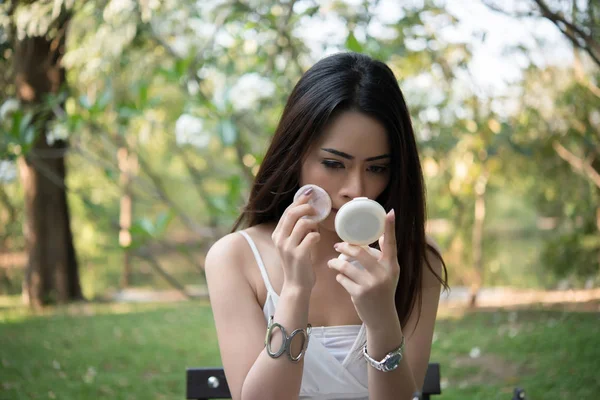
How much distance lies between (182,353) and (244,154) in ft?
6.09

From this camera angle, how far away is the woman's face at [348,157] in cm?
169

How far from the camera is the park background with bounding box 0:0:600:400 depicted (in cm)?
392

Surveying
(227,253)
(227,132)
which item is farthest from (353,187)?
(227,132)

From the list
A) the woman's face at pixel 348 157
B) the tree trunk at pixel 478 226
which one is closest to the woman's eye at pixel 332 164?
the woman's face at pixel 348 157

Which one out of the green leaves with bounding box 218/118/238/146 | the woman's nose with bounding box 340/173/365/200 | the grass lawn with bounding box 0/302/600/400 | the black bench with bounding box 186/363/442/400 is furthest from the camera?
the grass lawn with bounding box 0/302/600/400

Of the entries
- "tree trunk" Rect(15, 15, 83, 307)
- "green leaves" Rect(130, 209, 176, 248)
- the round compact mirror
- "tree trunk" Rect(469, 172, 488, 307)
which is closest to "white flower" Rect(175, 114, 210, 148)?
"green leaves" Rect(130, 209, 176, 248)

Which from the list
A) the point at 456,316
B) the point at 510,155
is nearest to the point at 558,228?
the point at 510,155

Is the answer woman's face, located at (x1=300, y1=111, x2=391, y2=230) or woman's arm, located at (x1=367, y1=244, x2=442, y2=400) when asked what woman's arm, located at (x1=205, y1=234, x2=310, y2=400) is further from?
woman's face, located at (x1=300, y1=111, x2=391, y2=230)

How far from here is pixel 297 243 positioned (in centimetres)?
152

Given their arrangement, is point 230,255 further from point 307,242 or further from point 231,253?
point 307,242

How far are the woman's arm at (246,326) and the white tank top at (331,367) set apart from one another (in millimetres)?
85

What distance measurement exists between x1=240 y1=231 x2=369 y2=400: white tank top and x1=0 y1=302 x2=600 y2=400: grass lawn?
2421mm

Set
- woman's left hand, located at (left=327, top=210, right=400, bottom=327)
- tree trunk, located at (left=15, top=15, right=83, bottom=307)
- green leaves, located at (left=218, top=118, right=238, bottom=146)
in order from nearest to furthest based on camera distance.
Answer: woman's left hand, located at (left=327, top=210, right=400, bottom=327)
green leaves, located at (left=218, top=118, right=238, bottom=146)
tree trunk, located at (left=15, top=15, right=83, bottom=307)

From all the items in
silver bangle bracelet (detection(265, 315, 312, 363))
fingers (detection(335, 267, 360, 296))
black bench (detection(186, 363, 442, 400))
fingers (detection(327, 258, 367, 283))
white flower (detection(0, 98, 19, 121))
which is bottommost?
white flower (detection(0, 98, 19, 121))
